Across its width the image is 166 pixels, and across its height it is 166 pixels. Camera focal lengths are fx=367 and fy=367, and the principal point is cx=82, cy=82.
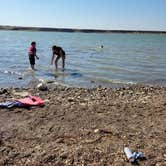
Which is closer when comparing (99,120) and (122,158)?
(122,158)

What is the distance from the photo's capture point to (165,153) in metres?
6.49

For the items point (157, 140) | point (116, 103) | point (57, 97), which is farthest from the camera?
point (57, 97)

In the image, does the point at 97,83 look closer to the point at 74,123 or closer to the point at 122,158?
the point at 74,123

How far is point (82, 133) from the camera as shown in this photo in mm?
7547

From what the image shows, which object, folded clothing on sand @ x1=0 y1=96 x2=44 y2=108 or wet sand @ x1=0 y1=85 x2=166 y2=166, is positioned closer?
wet sand @ x1=0 y1=85 x2=166 y2=166

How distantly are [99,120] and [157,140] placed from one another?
5.78 feet

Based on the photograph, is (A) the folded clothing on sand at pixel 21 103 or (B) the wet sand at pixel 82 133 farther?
(A) the folded clothing on sand at pixel 21 103

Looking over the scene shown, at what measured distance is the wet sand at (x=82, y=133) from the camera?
6297 millimetres

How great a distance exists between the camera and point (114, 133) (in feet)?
24.7

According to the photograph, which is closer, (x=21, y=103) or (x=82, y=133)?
(x=82, y=133)

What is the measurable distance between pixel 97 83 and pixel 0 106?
8509mm

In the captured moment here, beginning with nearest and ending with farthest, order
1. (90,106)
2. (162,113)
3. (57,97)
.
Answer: (162,113)
(90,106)
(57,97)

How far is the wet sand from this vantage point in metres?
6.30

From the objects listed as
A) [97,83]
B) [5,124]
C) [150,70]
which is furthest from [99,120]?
[150,70]
